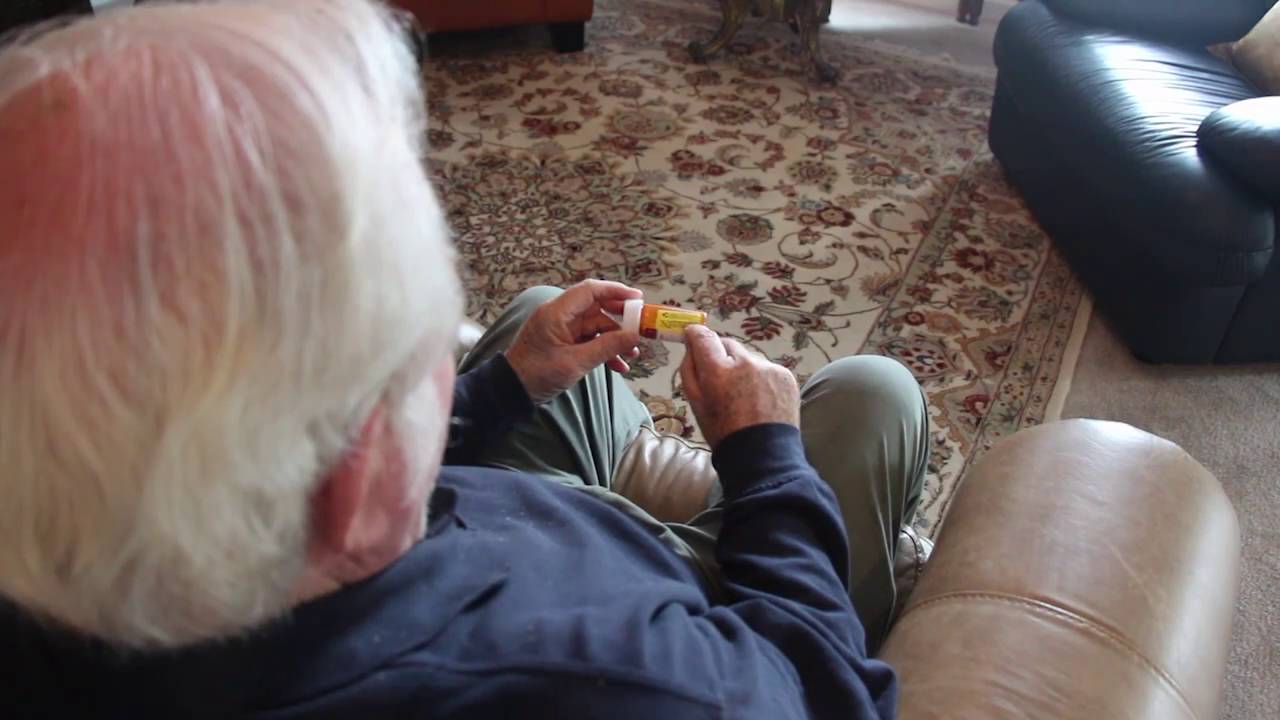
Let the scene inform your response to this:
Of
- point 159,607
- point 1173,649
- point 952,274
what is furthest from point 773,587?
point 952,274

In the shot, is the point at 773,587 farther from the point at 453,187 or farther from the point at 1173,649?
the point at 453,187

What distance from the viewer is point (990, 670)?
67cm

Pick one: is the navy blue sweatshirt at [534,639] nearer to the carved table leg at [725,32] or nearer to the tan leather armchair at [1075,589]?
the tan leather armchair at [1075,589]

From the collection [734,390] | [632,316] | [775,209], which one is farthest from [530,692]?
[775,209]

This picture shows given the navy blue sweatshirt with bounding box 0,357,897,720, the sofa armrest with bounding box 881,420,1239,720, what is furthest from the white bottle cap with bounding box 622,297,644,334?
the sofa armrest with bounding box 881,420,1239,720

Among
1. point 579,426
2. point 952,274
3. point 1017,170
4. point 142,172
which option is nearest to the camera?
point 142,172

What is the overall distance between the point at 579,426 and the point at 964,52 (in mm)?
2422

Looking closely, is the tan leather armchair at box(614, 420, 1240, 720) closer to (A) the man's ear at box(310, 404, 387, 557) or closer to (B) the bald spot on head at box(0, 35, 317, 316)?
(A) the man's ear at box(310, 404, 387, 557)

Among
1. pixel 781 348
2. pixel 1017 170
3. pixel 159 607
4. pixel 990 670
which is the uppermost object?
pixel 159 607

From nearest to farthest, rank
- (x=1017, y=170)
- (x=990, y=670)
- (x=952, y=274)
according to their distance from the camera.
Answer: (x=990, y=670) < (x=952, y=274) < (x=1017, y=170)

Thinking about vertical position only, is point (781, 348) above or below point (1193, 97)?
below

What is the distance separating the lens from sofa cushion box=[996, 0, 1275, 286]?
1.59 meters

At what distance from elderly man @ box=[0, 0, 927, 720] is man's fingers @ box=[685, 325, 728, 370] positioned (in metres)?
0.23

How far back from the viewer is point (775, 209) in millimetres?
2188
